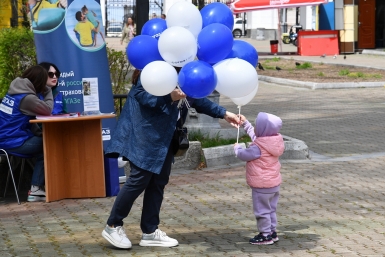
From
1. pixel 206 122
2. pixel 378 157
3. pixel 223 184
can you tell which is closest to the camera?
pixel 223 184

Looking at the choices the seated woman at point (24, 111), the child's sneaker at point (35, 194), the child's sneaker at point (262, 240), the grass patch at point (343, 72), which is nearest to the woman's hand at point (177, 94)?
the child's sneaker at point (262, 240)

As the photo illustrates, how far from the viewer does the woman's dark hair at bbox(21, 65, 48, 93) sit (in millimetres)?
8039

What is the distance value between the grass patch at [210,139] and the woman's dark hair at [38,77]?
2.77 meters

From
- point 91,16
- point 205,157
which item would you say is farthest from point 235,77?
point 205,157

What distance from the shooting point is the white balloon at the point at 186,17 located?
580 cm

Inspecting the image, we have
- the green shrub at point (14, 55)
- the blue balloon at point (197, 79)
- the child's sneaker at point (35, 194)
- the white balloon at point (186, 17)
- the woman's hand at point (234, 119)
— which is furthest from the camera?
the green shrub at point (14, 55)

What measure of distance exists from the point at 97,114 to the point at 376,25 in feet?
101

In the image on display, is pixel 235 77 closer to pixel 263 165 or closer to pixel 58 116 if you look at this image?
pixel 263 165

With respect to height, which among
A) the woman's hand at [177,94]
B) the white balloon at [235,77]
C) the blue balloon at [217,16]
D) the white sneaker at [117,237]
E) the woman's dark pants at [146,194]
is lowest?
the white sneaker at [117,237]

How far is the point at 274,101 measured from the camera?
1756 centimetres

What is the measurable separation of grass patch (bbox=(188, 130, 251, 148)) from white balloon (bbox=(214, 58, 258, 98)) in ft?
14.5

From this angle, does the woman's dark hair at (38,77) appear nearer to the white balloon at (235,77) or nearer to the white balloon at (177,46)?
the white balloon at (177,46)

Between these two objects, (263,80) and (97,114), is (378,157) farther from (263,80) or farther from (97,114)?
(263,80)

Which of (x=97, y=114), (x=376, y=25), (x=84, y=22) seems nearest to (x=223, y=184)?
(x=97, y=114)
